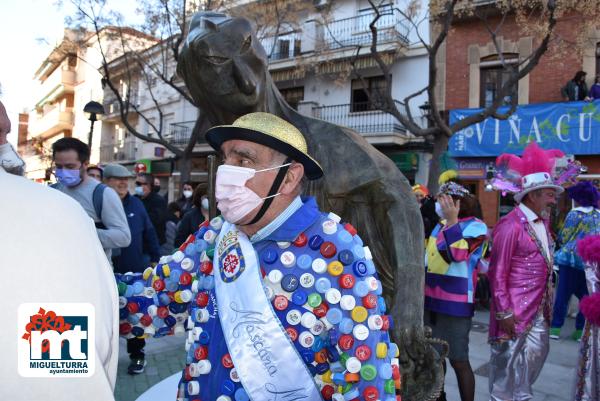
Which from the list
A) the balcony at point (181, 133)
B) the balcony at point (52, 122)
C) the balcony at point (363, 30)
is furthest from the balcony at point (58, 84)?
the balcony at point (363, 30)

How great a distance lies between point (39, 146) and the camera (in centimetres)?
2128

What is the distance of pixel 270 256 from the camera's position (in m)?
1.52

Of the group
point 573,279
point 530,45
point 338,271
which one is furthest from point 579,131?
point 338,271

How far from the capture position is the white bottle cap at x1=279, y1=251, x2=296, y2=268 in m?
1.49

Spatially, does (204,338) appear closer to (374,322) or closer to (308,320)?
(308,320)

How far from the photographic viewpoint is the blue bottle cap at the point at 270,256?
1.51 metres

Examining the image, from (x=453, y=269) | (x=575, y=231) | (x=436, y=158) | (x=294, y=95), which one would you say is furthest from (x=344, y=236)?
(x=294, y=95)

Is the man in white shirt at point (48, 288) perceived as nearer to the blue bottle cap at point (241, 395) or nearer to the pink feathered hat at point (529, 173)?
the blue bottle cap at point (241, 395)

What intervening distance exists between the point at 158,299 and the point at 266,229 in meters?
0.47

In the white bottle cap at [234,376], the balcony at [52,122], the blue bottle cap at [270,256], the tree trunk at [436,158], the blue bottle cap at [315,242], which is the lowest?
the white bottle cap at [234,376]

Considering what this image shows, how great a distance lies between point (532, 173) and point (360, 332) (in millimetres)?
2903

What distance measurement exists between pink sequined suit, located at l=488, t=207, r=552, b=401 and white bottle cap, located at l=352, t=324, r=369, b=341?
8.07 ft

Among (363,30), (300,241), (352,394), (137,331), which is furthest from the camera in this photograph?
(363,30)

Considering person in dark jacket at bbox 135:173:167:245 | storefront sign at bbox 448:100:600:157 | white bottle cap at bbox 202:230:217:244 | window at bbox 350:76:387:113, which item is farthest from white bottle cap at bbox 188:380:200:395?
window at bbox 350:76:387:113
